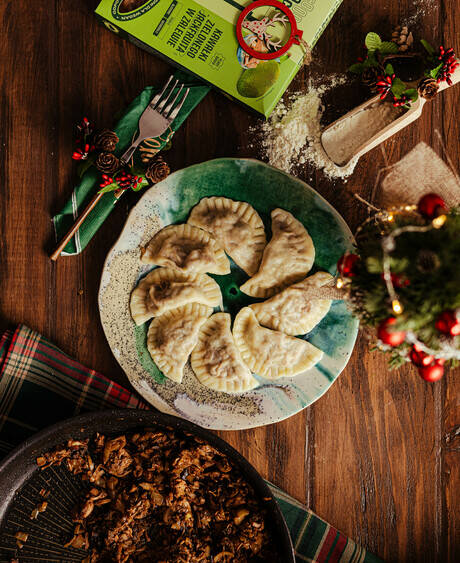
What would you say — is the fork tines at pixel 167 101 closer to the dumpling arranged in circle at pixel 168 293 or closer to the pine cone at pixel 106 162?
the pine cone at pixel 106 162

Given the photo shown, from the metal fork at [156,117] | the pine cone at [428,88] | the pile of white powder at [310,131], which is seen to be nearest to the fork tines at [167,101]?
the metal fork at [156,117]

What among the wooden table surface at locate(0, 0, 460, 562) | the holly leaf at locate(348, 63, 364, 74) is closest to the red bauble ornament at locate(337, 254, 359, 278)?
the wooden table surface at locate(0, 0, 460, 562)

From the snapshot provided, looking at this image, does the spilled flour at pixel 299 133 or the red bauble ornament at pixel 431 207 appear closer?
the red bauble ornament at pixel 431 207

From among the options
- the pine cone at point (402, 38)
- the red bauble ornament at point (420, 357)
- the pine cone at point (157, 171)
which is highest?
the pine cone at point (402, 38)

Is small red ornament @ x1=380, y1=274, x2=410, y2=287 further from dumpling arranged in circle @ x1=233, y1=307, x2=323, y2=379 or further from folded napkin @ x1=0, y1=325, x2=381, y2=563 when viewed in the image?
folded napkin @ x1=0, y1=325, x2=381, y2=563

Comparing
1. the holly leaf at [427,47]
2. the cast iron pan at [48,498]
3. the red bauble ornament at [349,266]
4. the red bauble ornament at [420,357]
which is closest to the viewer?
the red bauble ornament at [420,357]

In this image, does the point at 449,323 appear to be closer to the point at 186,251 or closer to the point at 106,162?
the point at 186,251
